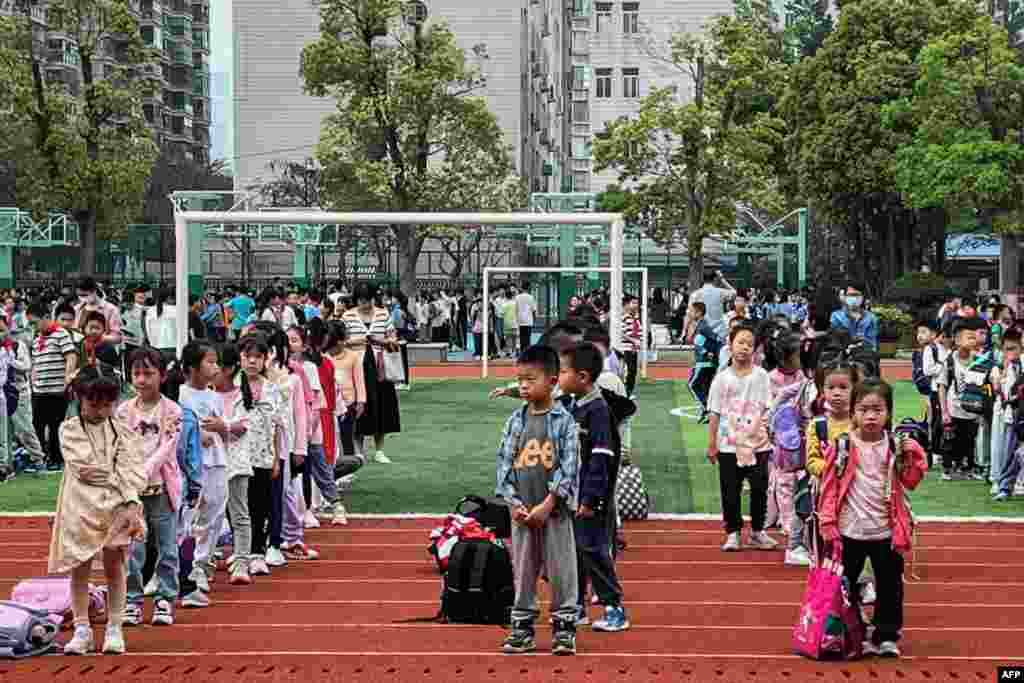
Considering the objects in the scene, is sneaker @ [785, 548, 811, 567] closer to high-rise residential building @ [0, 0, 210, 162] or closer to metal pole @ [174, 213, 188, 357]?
metal pole @ [174, 213, 188, 357]

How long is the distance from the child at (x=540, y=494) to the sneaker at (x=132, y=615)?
2.22m

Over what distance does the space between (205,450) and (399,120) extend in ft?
106

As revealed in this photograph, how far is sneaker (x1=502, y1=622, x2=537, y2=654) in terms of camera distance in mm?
9109

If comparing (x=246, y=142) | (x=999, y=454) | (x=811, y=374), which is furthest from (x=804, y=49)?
(x=811, y=374)

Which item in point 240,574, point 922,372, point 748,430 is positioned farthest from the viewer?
point 922,372

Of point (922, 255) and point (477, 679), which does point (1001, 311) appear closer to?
point (477, 679)

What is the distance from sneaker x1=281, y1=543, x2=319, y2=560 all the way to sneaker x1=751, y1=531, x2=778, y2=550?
3.10 metres

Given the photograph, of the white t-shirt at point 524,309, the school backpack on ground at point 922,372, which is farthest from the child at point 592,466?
the white t-shirt at point 524,309

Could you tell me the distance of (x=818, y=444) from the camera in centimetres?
954

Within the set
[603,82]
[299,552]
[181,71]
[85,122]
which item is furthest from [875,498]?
[181,71]

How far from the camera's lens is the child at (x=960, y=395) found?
55.5 feet

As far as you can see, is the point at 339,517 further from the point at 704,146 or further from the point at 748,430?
the point at 704,146

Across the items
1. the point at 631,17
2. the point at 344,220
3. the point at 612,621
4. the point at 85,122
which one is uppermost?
the point at 631,17

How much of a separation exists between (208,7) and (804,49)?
57.2m
